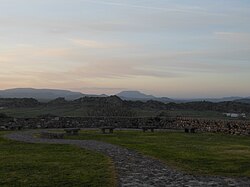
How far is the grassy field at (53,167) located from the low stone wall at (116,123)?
13.2 m

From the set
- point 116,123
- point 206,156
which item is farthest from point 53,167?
point 116,123

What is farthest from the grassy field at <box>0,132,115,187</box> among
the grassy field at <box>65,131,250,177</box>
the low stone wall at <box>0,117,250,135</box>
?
the low stone wall at <box>0,117,250,135</box>

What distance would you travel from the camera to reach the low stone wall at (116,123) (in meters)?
31.7

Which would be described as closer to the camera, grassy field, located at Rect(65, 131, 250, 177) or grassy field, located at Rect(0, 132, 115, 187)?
grassy field, located at Rect(0, 132, 115, 187)

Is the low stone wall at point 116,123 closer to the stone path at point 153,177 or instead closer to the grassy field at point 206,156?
the grassy field at point 206,156

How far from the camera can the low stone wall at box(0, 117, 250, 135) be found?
3166 centimetres

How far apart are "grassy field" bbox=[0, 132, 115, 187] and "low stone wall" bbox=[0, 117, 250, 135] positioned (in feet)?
43.3

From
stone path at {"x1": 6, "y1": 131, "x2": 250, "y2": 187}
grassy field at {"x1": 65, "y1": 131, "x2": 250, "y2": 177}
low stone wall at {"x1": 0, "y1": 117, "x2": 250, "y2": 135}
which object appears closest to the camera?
stone path at {"x1": 6, "y1": 131, "x2": 250, "y2": 187}

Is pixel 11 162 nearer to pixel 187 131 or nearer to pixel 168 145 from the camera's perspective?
pixel 168 145

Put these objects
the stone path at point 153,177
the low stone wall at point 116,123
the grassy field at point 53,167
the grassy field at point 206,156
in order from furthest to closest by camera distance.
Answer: the low stone wall at point 116,123 → the grassy field at point 206,156 → the grassy field at point 53,167 → the stone path at point 153,177

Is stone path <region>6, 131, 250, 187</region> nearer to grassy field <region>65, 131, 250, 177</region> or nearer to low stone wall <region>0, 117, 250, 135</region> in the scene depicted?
grassy field <region>65, 131, 250, 177</region>

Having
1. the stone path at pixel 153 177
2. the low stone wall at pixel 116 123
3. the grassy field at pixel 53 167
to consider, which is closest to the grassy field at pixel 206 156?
A: the stone path at pixel 153 177

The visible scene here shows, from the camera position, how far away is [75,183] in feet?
38.5

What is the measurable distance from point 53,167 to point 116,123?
21.6m
